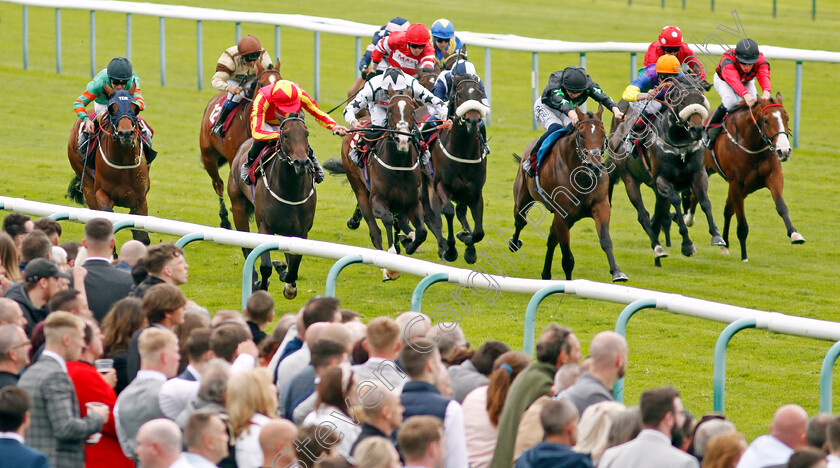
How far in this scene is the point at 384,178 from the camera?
11.9 m

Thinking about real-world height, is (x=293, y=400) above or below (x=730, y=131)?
below

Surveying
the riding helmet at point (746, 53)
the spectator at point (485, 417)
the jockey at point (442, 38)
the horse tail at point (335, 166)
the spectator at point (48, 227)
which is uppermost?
the jockey at point (442, 38)

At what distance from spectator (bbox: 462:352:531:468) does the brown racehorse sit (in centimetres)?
790

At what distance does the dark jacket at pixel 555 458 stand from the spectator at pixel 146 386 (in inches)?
61.8

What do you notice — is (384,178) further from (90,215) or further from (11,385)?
(11,385)

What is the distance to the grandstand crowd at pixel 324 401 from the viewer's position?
442 cm

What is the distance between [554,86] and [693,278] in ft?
8.28

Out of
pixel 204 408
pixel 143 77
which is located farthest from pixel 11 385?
pixel 143 77

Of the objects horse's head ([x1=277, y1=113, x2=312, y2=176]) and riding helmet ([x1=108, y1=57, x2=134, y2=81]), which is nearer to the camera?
horse's head ([x1=277, y1=113, x2=312, y2=176])

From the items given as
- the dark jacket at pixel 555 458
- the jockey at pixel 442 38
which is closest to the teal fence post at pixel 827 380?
the dark jacket at pixel 555 458

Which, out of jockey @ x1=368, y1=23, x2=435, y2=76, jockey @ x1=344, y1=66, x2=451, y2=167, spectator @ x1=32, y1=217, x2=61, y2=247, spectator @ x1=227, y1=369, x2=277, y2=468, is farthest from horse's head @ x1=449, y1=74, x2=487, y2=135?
spectator @ x1=227, y1=369, x2=277, y2=468

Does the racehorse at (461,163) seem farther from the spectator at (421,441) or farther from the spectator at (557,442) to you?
the spectator at (421,441)

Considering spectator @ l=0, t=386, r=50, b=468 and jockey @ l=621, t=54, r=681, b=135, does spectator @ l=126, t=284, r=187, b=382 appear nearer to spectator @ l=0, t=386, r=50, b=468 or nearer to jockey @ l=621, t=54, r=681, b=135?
spectator @ l=0, t=386, r=50, b=468

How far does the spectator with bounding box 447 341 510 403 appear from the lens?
5.43m
